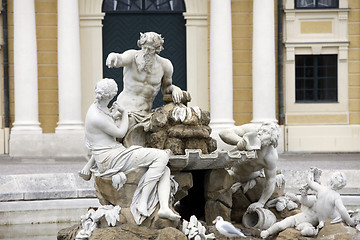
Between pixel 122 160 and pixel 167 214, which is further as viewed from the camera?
pixel 122 160

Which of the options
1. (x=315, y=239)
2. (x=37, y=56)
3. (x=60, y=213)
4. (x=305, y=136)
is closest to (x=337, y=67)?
(x=305, y=136)

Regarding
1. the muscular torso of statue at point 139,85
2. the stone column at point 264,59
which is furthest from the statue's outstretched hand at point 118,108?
the stone column at point 264,59

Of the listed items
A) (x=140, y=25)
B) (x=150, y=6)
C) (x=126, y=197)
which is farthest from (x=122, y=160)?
(x=150, y=6)

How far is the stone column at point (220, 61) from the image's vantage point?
2328cm

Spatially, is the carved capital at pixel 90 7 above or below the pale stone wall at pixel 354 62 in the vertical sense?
above

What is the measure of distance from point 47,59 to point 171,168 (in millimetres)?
15077

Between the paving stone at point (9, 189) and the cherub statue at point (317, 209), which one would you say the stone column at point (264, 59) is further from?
the cherub statue at point (317, 209)

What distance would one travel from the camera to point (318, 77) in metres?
24.9

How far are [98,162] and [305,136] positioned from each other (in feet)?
51.7

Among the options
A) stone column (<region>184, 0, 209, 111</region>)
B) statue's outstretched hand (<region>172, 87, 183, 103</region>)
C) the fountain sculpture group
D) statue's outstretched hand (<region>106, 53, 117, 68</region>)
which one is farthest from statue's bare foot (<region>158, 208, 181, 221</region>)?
stone column (<region>184, 0, 209, 111</region>)

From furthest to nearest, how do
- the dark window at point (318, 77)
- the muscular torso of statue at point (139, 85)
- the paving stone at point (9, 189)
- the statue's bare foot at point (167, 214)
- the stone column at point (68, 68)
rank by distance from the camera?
the dark window at point (318, 77), the stone column at point (68, 68), the paving stone at point (9, 189), the muscular torso of statue at point (139, 85), the statue's bare foot at point (167, 214)

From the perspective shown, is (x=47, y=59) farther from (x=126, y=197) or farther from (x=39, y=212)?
(x=126, y=197)

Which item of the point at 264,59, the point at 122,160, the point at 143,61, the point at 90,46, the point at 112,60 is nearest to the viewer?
the point at 122,160

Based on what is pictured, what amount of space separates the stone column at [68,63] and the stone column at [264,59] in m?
4.86
